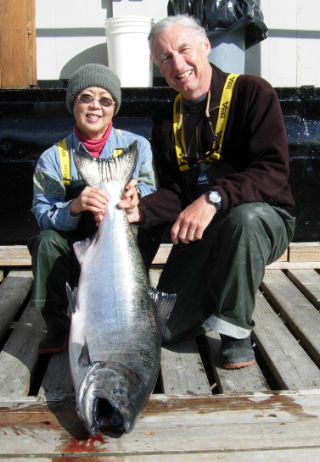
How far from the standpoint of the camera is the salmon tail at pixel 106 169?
253 cm

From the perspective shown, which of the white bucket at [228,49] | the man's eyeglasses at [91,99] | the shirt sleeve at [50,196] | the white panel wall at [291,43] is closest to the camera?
the shirt sleeve at [50,196]

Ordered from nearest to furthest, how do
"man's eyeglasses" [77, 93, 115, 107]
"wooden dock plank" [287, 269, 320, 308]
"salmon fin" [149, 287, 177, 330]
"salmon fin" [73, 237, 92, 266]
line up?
"salmon fin" [149, 287, 177, 330] → "salmon fin" [73, 237, 92, 266] → "man's eyeglasses" [77, 93, 115, 107] → "wooden dock plank" [287, 269, 320, 308]

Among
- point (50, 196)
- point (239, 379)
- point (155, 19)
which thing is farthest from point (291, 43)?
point (239, 379)

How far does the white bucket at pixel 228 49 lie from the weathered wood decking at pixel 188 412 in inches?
108

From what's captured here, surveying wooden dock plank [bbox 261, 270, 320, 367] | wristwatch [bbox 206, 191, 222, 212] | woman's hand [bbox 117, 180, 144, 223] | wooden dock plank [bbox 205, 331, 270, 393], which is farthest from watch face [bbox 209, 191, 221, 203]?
wooden dock plank [bbox 261, 270, 320, 367]

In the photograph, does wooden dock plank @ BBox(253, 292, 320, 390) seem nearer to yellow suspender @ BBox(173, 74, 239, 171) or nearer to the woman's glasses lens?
yellow suspender @ BBox(173, 74, 239, 171)

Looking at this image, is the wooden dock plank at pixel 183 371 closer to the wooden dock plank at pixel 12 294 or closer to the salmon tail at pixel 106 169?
the salmon tail at pixel 106 169

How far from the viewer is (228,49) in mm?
4531

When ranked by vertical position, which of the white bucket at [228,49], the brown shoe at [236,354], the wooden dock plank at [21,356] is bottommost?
the wooden dock plank at [21,356]

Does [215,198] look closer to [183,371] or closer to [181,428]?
[183,371]

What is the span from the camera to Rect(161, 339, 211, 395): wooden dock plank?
232cm

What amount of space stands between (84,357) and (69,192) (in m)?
1.20

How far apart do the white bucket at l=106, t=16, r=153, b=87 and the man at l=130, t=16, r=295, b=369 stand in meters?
1.80

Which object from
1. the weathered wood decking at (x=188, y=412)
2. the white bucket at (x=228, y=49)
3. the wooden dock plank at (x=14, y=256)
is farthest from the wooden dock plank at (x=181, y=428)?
the white bucket at (x=228, y=49)
